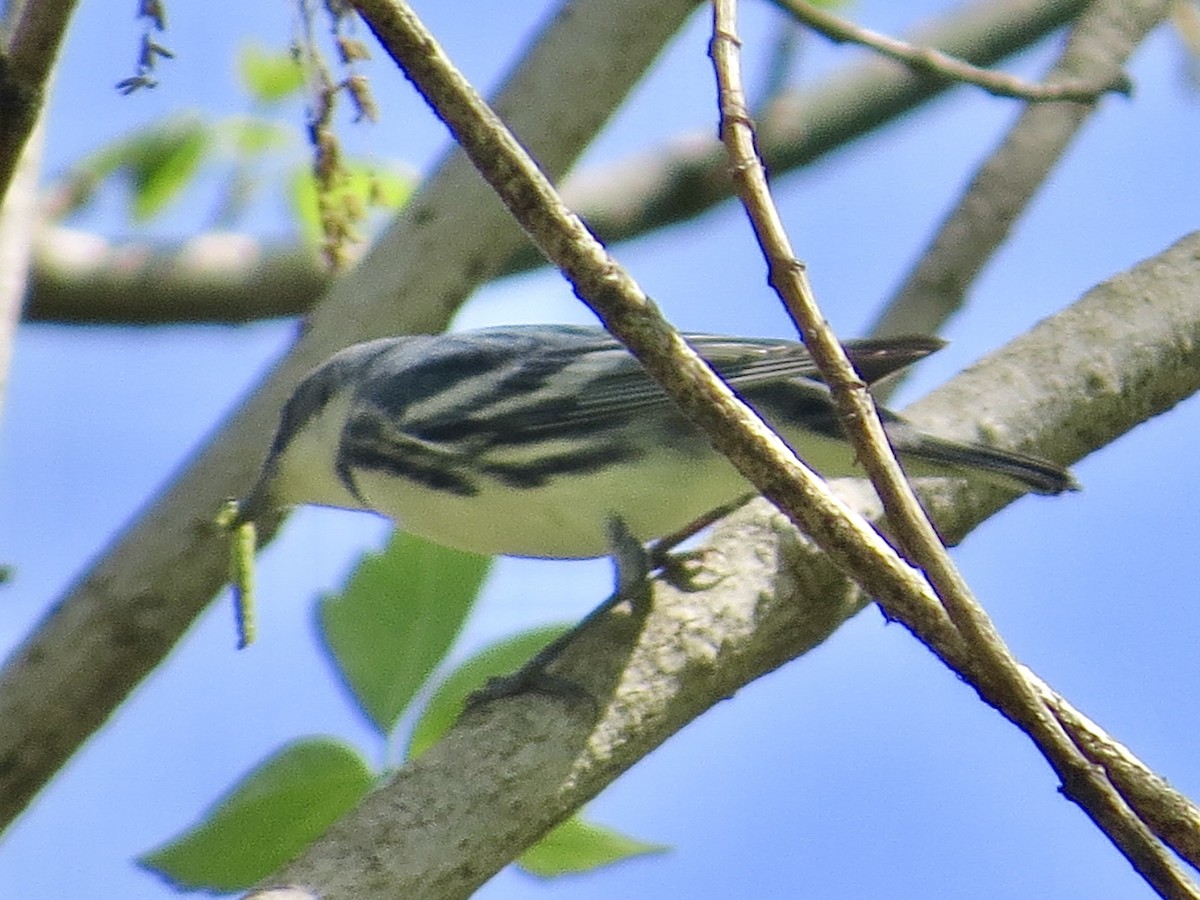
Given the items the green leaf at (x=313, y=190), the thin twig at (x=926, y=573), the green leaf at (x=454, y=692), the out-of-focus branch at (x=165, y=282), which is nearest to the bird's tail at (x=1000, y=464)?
the green leaf at (x=454, y=692)

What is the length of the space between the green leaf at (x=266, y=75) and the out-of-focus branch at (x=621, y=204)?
67cm

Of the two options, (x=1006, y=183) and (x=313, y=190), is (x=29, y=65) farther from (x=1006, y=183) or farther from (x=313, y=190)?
(x=1006, y=183)

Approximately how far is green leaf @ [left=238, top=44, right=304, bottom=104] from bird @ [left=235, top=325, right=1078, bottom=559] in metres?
0.93

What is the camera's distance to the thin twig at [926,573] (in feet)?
5.49

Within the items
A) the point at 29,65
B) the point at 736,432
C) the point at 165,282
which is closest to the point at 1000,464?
the point at 736,432

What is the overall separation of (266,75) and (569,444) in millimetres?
1389

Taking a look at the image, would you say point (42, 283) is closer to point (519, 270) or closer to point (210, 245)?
point (210, 245)

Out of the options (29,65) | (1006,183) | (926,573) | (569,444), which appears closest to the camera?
(926,573)

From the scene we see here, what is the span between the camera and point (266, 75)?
387 cm

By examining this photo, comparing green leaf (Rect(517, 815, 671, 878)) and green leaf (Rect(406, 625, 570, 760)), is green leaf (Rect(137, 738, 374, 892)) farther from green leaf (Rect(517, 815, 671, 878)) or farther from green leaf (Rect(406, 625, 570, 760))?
green leaf (Rect(517, 815, 671, 878))

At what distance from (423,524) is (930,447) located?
948 millimetres

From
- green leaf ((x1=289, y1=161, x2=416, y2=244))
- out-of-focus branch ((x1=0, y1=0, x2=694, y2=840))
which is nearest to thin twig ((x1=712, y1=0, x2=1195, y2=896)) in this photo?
out-of-focus branch ((x1=0, y1=0, x2=694, y2=840))

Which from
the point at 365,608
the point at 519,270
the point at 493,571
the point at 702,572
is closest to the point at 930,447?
the point at 702,572

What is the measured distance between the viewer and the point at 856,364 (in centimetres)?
282
